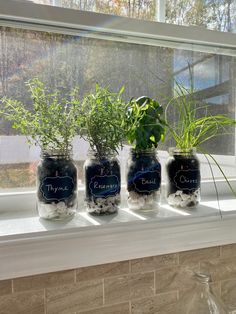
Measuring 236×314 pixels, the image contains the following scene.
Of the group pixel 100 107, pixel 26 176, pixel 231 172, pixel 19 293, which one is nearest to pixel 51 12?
pixel 100 107

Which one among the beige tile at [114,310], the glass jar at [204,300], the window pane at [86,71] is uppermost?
the window pane at [86,71]

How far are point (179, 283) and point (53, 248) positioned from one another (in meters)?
0.45

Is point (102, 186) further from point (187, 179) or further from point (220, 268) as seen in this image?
point (220, 268)

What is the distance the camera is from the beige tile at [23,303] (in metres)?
0.73

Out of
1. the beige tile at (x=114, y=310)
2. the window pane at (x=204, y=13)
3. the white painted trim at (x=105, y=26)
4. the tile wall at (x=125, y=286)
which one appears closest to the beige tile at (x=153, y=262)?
the tile wall at (x=125, y=286)

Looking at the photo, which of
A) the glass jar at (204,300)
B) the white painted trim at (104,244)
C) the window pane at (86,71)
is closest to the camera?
the white painted trim at (104,244)

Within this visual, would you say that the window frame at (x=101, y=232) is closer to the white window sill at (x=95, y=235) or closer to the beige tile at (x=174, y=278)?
the white window sill at (x=95, y=235)

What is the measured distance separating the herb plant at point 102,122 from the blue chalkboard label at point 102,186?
64 mm

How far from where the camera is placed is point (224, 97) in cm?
120

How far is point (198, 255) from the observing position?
943 mm

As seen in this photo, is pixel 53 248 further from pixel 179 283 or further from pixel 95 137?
pixel 179 283

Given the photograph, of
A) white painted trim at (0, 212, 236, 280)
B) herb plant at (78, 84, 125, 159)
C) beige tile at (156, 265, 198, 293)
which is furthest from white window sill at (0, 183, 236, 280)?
herb plant at (78, 84, 125, 159)

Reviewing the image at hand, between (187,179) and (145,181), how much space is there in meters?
0.14

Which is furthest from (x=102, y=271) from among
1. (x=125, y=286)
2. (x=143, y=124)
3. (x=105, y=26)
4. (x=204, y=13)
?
(x=204, y=13)
